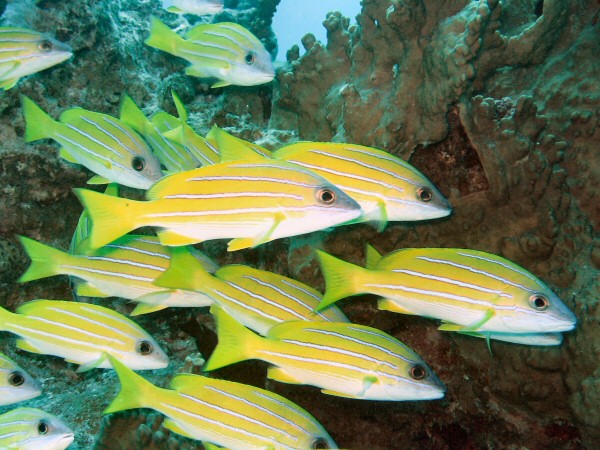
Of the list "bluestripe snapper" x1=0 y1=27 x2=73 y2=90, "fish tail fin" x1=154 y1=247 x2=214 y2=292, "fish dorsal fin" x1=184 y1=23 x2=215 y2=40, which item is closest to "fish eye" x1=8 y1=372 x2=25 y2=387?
"fish tail fin" x1=154 y1=247 x2=214 y2=292

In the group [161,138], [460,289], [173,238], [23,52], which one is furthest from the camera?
[23,52]

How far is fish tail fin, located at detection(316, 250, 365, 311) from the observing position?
3.03 metres

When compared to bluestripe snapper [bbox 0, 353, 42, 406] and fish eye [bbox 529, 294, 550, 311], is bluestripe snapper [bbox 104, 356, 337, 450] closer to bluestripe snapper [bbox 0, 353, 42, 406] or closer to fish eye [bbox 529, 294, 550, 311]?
bluestripe snapper [bbox 0, 353, 42, 406]

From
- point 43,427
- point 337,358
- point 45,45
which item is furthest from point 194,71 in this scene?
point 43,427

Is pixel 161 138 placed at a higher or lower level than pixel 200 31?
lower

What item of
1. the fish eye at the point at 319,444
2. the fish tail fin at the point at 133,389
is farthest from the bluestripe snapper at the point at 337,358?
the fish tail fin at the point at 133,389

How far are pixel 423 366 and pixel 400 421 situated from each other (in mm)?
1776

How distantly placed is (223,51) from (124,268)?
8.27 feet

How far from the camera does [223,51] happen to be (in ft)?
15.6

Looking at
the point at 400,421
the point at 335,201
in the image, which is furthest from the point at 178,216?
the point at 400,421

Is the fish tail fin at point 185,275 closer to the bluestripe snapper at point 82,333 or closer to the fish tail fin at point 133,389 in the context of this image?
the bluestripe snapper at point 82,333

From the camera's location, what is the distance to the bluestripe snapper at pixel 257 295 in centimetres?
334

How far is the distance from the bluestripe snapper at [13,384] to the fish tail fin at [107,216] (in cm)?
142

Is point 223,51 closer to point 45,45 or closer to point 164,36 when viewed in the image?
point 164,36
